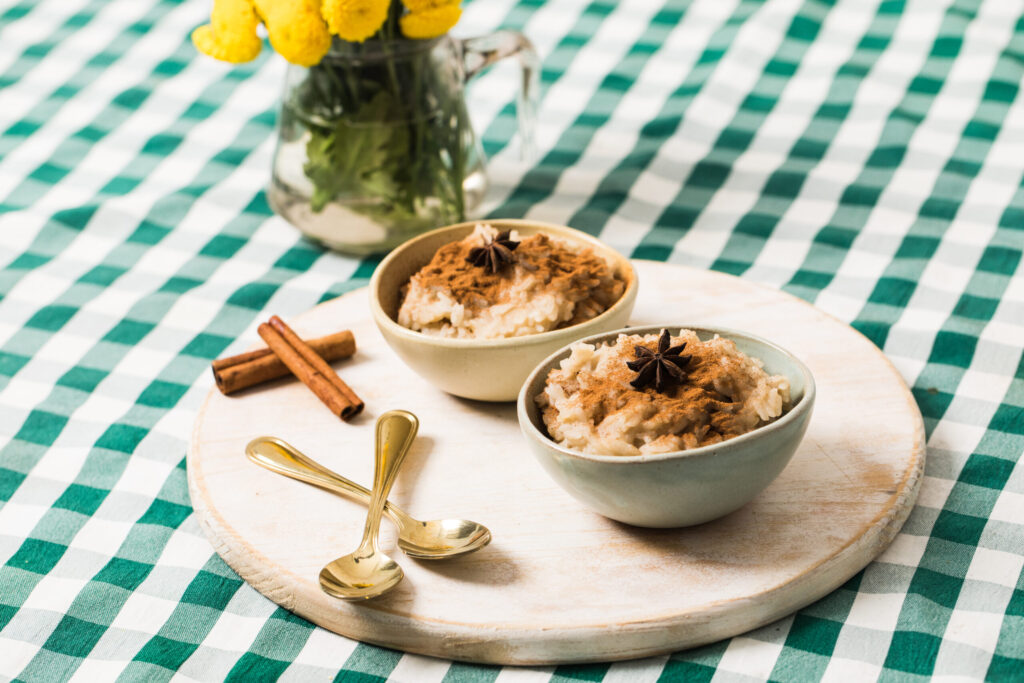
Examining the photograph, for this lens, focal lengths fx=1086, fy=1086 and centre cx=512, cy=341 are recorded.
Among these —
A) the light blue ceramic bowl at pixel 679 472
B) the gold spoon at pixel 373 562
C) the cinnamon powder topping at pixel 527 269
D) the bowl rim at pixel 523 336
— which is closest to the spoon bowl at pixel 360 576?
the gold spoon at pixel 373 562

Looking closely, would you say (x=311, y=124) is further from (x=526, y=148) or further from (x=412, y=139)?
(x=526, y=148)

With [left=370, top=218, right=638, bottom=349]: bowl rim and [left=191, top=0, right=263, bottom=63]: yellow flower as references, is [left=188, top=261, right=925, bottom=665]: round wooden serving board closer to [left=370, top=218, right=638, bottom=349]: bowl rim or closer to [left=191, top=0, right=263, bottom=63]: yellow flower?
[left=370, top=218, right=638, bottom=349]: bowl rim

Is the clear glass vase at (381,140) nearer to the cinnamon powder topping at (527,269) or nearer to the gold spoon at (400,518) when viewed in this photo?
the cinnamon powder topping at (527,269)

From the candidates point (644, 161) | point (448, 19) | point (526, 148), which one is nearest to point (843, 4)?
point (644, 161)

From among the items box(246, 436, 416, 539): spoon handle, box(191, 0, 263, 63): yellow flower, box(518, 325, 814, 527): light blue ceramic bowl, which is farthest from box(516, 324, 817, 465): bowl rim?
box(191, 0, 263, 63): yellow flower

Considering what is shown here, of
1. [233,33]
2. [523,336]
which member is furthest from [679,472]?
[233,33]

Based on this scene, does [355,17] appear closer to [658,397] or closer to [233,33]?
[233,33]
